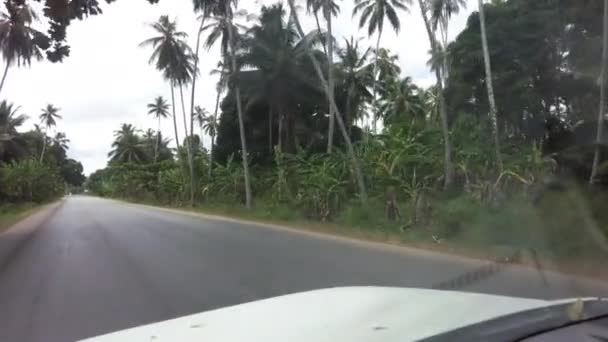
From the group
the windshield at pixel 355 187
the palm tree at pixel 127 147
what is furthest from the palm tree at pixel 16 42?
the palm tree at pixel 127 147

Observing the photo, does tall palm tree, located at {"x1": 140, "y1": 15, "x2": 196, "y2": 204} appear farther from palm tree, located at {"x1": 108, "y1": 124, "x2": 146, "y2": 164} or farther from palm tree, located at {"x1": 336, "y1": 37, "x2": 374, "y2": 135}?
palm tree, located at {"x1": 108, "y1": 124, "x2": 146, "y2": 164}

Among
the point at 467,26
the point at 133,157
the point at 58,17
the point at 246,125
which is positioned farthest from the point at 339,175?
the point at 133,157

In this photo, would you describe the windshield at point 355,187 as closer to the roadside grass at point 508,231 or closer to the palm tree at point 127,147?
the roadside grass at point 508,231

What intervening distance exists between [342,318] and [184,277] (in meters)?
7.58

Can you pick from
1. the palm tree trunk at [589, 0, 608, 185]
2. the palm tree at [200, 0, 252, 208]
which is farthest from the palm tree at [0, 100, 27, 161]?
the palm tree trunk at [589, 0, 608, 185]

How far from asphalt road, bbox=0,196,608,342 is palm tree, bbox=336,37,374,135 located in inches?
998

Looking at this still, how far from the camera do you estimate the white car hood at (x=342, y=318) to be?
3.08 metres

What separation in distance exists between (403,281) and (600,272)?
3.15m

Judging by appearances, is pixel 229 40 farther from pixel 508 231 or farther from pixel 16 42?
pixel 508 231

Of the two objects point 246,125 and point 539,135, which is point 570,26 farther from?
point 246,125

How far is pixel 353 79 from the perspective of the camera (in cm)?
4281

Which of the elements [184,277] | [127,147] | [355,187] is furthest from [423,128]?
[127,147]

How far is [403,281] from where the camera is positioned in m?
9.92

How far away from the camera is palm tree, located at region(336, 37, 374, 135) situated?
41947mm
